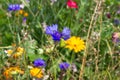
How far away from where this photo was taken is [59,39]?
1944 millimetres

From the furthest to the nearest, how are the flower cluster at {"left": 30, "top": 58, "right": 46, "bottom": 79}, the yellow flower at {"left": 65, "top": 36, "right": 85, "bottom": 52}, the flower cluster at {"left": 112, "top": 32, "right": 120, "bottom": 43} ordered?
1. the yellow flower at {"left": 65, "top": 36, "right": 85, "bottom": 52}
2. the flower cluster at {"left": 30, "top": 58, "right": 46, "bottom": 79}
3. the flower cluster at {"left": 112, "top": 32, "right": 120, "bottom": 43}

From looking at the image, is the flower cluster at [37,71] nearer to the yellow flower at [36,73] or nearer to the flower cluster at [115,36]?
the yellow flower at [36,73]

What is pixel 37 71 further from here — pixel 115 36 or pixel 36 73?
pixel 115 36

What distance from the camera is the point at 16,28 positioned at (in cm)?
242

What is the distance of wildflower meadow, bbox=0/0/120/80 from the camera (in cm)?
194

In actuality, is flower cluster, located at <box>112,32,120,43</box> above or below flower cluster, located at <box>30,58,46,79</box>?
above

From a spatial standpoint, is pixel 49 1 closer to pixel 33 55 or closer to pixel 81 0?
pixel 81 0

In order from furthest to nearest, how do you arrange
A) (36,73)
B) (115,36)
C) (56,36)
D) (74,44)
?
1. (74,44)
2. (56,36)
3. (36,73)
4. (115,36)

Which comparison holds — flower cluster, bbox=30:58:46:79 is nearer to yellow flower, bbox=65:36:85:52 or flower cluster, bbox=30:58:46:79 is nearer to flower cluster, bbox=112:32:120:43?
yellow flower, bbox=65:36:85:52

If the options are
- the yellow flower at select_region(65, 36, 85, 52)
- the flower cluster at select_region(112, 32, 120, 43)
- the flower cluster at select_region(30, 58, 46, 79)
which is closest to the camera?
the flower cluster at select_region(112, 32, 120, 43)

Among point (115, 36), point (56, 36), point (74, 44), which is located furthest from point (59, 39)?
point (115, 36)

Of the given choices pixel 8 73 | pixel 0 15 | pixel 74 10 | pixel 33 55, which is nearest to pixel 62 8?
pixel 74 10

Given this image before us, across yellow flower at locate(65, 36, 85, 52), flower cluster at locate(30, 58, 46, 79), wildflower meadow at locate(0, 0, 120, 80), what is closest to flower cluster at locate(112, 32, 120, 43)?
wildflower meadow at locate(0, 0, 120, 80)

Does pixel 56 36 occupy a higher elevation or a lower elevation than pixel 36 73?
higher
